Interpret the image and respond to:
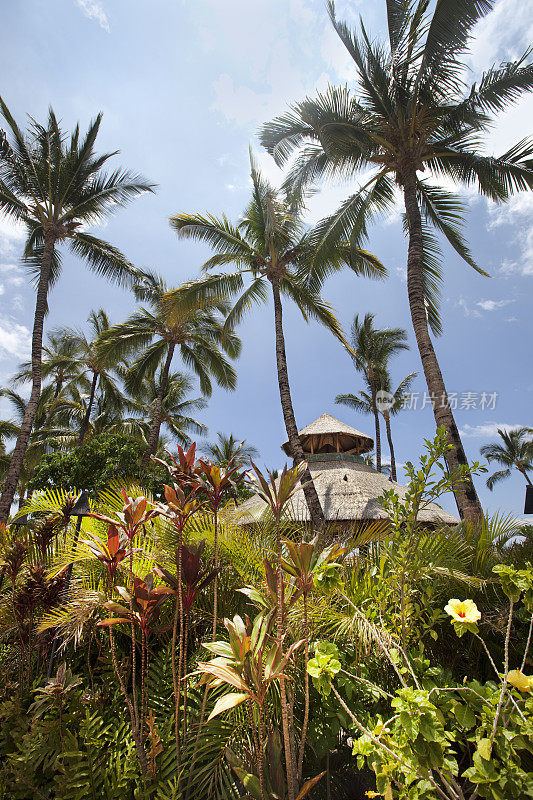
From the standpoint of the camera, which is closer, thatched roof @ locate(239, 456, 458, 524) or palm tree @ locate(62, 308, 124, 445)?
thatched roof @ locate(239, 456, 458, 524)

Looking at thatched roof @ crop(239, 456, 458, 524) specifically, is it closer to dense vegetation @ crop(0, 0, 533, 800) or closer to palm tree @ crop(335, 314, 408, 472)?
dense vegetation @ crop(0, 0, 533, 800)

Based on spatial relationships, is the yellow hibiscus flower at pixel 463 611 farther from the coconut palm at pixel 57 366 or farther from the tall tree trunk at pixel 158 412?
the coconut palm at pixel 57 366

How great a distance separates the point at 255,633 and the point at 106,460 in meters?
12.9

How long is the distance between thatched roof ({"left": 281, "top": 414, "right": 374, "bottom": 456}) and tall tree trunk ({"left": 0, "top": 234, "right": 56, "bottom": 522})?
8.64 meters

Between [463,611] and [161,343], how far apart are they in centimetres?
1606

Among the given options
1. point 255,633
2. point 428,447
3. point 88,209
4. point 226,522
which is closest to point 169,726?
point 255,633

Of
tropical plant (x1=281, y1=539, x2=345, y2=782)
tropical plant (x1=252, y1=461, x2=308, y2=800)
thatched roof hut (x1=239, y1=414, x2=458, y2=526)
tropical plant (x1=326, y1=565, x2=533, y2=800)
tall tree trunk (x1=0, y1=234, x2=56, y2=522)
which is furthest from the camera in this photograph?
thatched roof hut (x1=239, y1=414, x2=458, y2=526)

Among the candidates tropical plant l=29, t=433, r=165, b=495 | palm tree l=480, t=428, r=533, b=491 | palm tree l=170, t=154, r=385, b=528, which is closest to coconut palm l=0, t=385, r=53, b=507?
tropical plant l=29, t=433, r=165, b=495

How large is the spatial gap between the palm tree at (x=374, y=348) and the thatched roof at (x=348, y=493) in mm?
10282

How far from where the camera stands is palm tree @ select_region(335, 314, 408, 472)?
23.7 metres

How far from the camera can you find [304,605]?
1.70 m

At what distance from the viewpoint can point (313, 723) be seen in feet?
6.33

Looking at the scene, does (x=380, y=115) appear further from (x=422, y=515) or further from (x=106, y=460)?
Answer: (x=106, y=460)

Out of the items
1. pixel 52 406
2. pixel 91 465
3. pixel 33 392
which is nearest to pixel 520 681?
pixel 33 392
